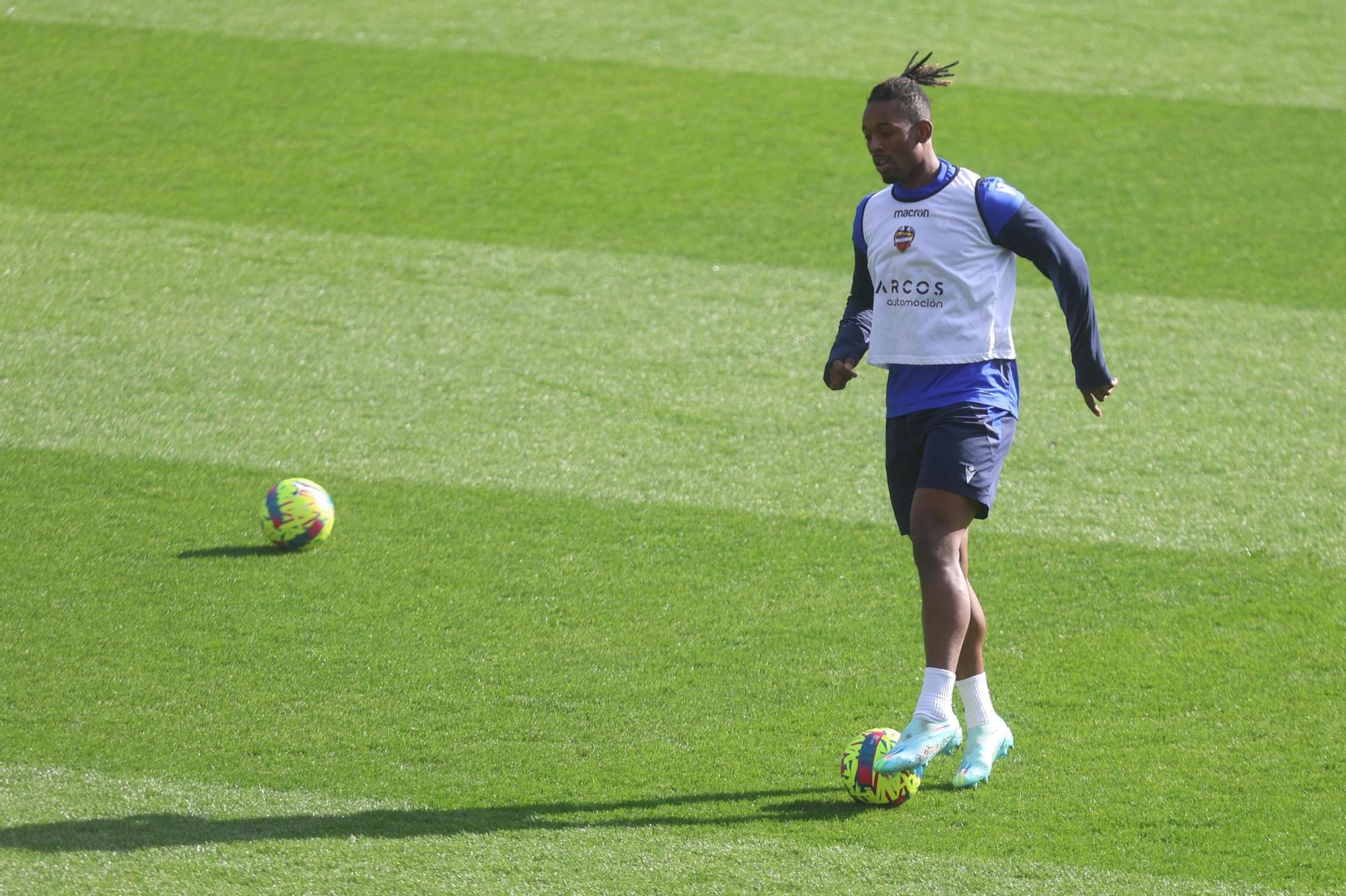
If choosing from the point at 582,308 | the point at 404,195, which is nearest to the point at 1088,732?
the point at 582,308

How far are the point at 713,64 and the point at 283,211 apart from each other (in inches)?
183

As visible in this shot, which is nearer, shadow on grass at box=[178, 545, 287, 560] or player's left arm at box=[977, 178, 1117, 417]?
player's left arm at box=[977, 178, 1117, 417]

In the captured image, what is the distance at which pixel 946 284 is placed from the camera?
468 centimetres

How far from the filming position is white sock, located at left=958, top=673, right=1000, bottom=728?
4.80 metres

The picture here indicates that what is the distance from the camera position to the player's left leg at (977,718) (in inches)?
185

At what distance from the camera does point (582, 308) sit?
986cm

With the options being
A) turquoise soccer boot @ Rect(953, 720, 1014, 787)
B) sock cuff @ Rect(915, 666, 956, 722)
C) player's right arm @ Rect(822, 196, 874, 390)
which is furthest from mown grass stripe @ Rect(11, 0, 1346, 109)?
sock cuff @ Rect(915, 666, 956, 722)

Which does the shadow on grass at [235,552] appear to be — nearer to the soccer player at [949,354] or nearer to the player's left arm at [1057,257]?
the soccer player at [949,354]

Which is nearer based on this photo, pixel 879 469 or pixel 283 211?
pixel 879 469

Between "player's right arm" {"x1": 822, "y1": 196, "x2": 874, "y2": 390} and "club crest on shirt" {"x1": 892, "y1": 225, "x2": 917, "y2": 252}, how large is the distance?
198 millimetres

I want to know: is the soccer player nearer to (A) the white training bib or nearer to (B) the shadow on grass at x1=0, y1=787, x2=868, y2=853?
(A) the white training bib

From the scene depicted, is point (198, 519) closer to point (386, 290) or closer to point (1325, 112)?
point (386, 290)

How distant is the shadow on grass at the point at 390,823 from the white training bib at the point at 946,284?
1.43 meters

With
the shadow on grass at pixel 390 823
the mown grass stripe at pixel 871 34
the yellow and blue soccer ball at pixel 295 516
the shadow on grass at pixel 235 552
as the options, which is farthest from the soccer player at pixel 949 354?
the mown grass stripe at pixel 871 34
